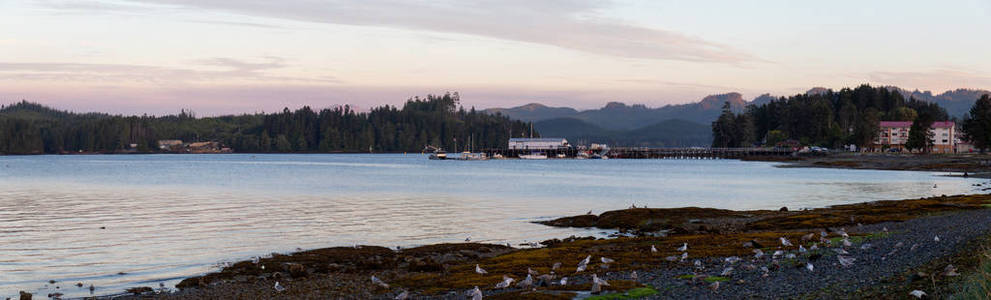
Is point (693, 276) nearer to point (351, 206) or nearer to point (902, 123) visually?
point (351, 206)

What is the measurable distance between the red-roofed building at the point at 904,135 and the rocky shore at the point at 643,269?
559ft

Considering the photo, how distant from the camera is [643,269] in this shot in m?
20.7

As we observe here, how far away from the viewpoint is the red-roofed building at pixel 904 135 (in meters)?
182

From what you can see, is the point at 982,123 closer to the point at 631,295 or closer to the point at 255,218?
the point at 255,218

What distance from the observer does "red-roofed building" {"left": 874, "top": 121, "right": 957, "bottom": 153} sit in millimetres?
182500

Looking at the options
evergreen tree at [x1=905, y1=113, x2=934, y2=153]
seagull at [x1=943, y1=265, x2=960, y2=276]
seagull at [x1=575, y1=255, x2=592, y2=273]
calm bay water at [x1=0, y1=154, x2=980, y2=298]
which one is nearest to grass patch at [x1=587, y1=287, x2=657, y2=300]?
seagull at [x1=575, y1=255, x2=592, y2=273]

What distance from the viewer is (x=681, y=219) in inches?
1550

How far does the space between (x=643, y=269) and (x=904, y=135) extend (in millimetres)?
189542

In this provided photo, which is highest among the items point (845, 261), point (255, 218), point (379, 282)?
point (845, 261)

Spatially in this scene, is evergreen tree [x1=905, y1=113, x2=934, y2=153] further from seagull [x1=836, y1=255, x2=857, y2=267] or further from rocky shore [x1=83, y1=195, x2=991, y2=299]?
seagull [x1=836, y1=255, x2=857, y2=267]

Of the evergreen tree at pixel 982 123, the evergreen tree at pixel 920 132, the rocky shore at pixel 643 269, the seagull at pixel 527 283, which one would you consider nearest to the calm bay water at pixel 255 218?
the rocky shore at pixel 643 269

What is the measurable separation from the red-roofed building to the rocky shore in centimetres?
17049

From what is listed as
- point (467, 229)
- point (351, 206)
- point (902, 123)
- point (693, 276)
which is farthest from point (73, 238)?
point (902, 123)

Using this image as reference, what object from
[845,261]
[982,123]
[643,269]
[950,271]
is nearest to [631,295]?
[643,269]
